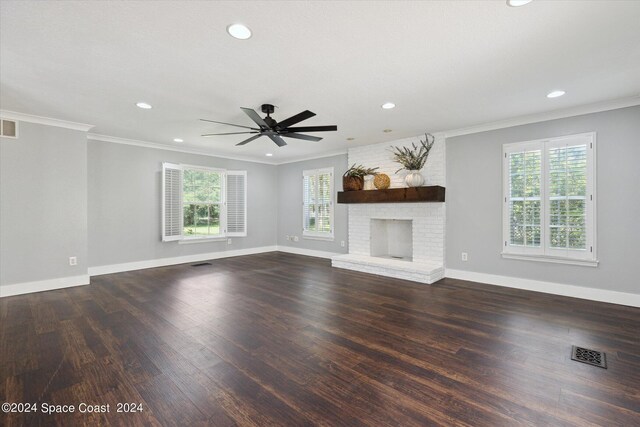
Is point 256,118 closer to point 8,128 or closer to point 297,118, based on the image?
point 297,118

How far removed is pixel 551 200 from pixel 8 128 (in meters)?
7.75

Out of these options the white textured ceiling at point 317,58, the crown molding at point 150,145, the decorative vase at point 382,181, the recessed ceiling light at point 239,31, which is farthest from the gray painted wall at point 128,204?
the recessed ceiling light at point 239,31

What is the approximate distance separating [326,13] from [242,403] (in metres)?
2.65

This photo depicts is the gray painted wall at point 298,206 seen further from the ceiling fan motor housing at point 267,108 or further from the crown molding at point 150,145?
the ceiling fan motor housing at point 267,108

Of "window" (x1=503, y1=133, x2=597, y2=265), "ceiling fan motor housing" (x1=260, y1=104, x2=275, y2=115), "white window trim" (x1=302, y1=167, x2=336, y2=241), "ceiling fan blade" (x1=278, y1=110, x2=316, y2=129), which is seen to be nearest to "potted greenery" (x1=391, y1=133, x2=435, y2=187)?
"window" (x1=503, y1=133, x2=597, y2=265)

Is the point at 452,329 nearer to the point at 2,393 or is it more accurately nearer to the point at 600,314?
the point at 600,314

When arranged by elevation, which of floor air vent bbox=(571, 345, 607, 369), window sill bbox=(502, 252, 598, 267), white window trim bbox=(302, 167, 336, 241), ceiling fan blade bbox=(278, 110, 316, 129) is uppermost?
ceiling fan blade bbox=(278, 110, 316, 129)

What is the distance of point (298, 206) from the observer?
25.8 ft

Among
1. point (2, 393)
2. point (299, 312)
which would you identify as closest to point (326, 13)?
point (299, 312)

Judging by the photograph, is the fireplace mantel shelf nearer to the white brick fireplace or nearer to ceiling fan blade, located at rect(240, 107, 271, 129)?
the white brick fireplace

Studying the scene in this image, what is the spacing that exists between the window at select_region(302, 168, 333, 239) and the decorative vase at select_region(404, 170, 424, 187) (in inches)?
87.9

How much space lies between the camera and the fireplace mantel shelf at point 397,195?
5.01m

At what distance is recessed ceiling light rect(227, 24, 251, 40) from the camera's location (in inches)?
85.0

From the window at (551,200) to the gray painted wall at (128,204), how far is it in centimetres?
614
